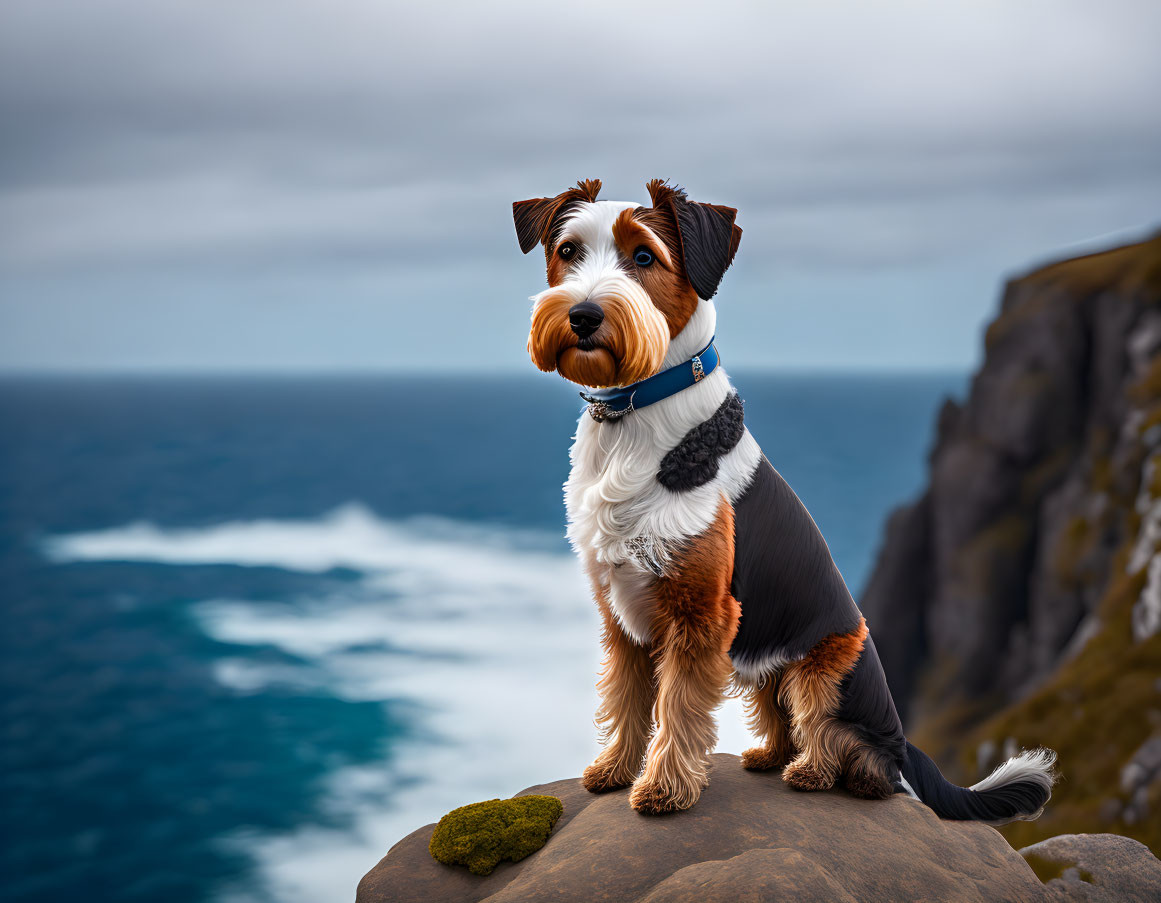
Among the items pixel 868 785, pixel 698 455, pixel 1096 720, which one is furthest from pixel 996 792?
pixel 1096 720

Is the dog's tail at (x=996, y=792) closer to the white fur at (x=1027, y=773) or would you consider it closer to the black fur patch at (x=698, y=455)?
the white fur at (x=1027, y=773)

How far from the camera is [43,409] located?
178250 millimetres

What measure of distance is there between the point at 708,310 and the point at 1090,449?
111ft

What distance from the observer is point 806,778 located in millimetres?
6051

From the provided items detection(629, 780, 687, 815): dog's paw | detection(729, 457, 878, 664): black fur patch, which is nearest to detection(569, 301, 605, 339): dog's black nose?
detection(729, 457, 878, 664): black fur patch

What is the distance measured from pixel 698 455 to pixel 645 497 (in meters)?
0.39

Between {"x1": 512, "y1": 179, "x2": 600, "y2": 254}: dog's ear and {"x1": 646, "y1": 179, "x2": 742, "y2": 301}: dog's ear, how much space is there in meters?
0.42

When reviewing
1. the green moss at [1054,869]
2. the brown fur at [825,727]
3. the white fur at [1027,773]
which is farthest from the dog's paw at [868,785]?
A: the green moss at [1054,869]

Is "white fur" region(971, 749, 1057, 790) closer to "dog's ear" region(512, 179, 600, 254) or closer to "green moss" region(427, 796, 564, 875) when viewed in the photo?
"green moss" region(427, 796, 564, 875)

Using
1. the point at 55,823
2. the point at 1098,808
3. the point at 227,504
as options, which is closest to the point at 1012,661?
the point at 1098,808

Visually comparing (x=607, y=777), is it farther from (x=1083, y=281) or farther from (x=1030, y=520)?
(x=1083, y=281)

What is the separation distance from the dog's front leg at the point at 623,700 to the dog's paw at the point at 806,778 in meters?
1.00

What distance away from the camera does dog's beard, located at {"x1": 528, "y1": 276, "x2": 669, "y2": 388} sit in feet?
15.1

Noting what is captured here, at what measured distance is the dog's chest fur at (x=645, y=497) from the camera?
17.1ft
